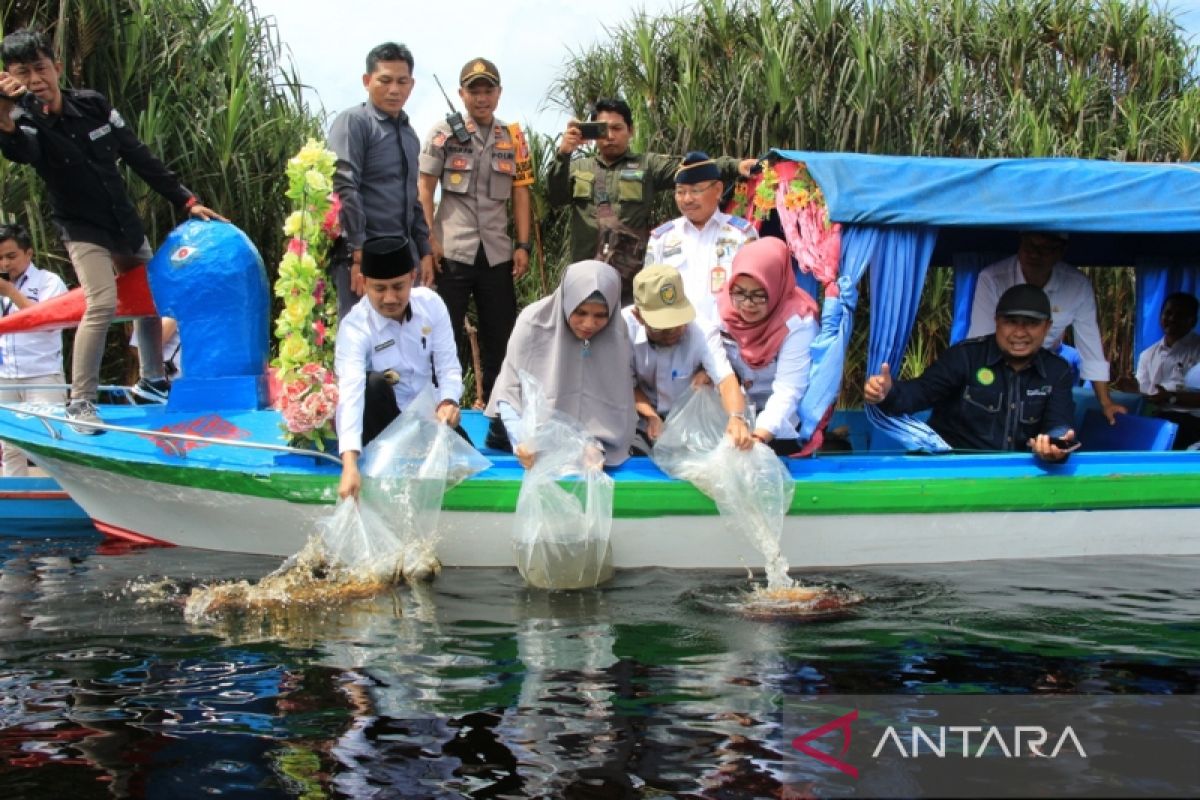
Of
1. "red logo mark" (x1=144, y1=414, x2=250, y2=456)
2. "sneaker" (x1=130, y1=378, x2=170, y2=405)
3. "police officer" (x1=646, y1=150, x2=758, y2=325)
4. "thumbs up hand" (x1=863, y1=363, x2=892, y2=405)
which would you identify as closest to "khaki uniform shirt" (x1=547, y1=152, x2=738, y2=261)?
"police officer" (x1=646, y1=150, x2=758, y2=325)

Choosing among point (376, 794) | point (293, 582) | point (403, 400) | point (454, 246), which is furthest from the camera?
point (454, 246)

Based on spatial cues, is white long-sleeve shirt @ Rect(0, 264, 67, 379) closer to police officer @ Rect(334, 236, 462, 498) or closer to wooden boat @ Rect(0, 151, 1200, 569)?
wooden boat @ Rect(0, 151, 1200, 569)

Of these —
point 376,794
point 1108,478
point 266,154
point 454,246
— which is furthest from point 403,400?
point 266,154

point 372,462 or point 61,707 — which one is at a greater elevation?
point 372,462

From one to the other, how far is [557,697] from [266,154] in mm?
7531

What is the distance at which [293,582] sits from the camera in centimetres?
529

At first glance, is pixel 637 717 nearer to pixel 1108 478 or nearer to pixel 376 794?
pixel 376 794

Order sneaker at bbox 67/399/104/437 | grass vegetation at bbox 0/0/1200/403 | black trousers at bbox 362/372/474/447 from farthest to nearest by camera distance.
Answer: grass vegetation at bbox 0/0/1200/403 < sneaker at bbox 67/399/104/437 < black trousers at bbox 362/372/474/447

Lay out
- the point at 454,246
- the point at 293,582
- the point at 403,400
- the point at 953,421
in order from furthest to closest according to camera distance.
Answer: the point at 454,246, the point at 953,421, the point at 403,400, the point at 293,582

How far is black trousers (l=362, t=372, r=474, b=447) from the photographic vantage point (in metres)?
5.58

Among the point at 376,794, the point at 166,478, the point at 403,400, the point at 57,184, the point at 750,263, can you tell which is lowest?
the point at 376,794

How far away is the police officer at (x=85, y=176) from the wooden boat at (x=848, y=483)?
534 millimetres

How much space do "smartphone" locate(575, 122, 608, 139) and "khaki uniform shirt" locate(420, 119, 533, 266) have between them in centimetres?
55

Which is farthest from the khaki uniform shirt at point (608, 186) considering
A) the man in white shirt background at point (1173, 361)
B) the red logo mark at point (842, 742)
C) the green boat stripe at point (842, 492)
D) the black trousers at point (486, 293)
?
the red logo mark at point (842, 742)
